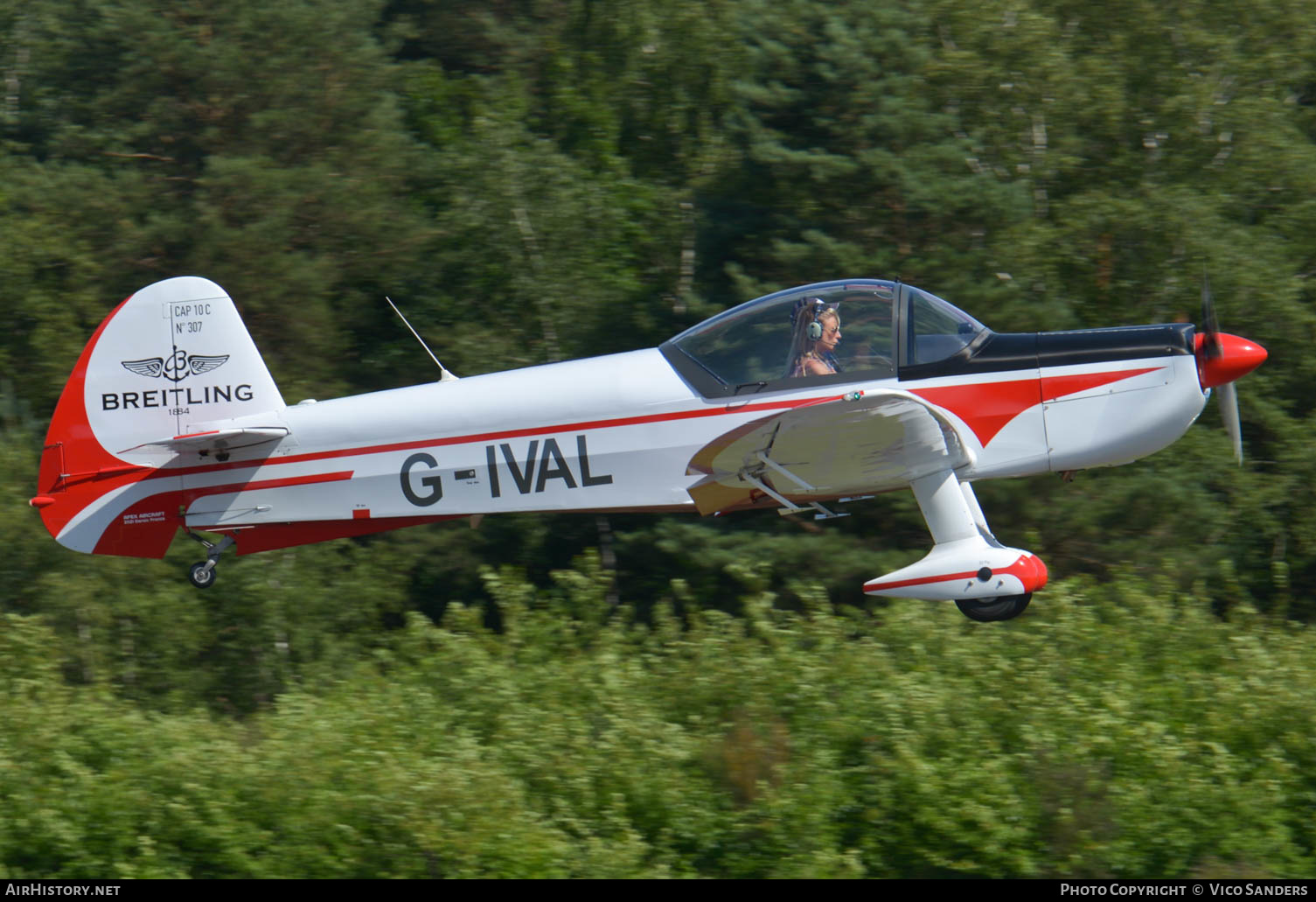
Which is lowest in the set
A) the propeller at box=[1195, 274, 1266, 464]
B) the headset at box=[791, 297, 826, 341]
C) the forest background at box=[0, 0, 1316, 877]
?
the forest background at box=[0, 0, 1316, 877]

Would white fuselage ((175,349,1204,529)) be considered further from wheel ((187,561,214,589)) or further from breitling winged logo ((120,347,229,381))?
breitling winged logo ((120,347,229,381))

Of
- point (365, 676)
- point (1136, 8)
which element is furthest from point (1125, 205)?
point (365, 676)

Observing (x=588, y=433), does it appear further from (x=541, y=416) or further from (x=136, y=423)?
(x=136, y=423)

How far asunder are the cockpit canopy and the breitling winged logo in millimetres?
3468

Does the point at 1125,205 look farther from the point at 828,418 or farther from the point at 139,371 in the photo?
the point at 139,371

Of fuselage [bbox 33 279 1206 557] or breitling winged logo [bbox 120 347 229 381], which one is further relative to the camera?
breitling winged logo [bbox 120 347 229 381]

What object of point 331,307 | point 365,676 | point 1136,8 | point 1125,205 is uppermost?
point 1136,8

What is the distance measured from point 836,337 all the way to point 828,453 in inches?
27.8

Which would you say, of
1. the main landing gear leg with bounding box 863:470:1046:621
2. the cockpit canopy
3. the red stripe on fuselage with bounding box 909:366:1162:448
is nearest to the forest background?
the main landing gear leg with bounding box 863:470:1046:621

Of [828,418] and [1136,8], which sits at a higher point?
[1136,8]

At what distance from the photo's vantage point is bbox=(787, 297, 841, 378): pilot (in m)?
8.49

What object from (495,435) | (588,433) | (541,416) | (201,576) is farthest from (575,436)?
(201,576)

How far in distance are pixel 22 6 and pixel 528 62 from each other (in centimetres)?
739

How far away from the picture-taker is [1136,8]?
1798cm
